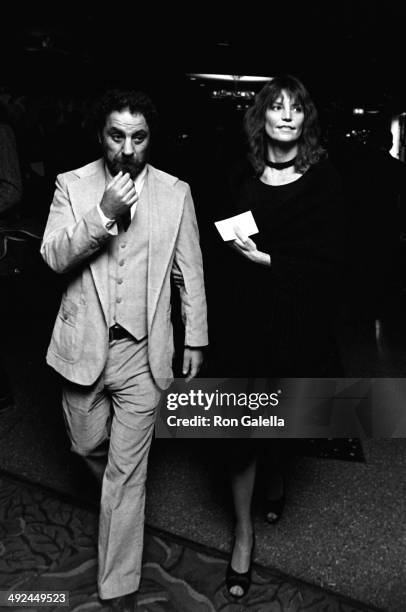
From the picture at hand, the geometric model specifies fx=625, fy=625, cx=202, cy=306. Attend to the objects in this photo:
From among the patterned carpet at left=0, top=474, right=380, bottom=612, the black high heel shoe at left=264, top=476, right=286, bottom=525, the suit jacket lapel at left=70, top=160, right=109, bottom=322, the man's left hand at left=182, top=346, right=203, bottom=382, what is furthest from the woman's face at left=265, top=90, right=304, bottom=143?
the patterned carpet at left=0, top=474, right=380, bottom=612

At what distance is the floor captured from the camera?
2.61 meters

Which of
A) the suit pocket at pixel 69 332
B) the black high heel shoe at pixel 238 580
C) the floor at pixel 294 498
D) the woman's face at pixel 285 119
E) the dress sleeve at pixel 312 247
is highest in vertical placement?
the woman's face at pixel 285 119

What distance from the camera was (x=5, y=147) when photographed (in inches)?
138

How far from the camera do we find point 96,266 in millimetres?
2205

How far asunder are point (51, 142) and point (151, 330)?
4422 millimetres

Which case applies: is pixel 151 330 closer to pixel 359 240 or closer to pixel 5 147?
pixel 5 147

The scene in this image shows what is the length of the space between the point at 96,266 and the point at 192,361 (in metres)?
0.55

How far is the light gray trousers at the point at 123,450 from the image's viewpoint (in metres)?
2.26

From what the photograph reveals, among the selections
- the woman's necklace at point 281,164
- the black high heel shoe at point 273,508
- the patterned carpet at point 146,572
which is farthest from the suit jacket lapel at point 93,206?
the black high heel shoe at point 273,508

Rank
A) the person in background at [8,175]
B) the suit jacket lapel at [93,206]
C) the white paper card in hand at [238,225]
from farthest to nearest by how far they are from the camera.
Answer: the person in background at [8,175] → the white paper card in hand at [238,225] → the suit jacket lapel at [93,206]

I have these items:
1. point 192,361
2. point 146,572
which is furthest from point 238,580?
point 192,361

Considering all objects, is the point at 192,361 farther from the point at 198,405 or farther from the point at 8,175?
the point at 8,175

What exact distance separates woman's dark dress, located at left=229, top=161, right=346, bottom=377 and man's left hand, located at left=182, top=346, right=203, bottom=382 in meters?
0.14

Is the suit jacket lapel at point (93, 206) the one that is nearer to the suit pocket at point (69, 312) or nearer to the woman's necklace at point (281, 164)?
the suit pocket at point (69, 312)
